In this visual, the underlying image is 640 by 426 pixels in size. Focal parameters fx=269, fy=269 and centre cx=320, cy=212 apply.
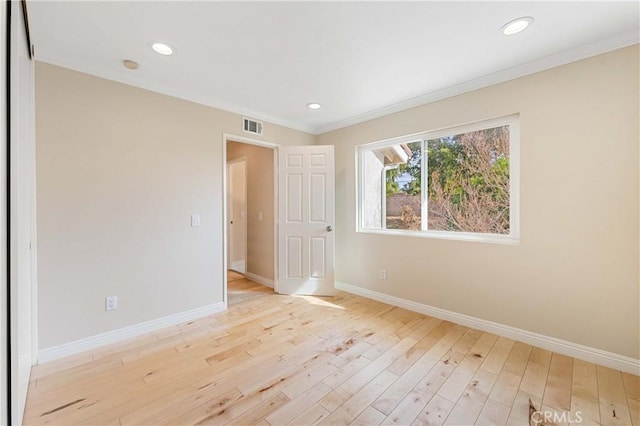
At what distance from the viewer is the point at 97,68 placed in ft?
7.54

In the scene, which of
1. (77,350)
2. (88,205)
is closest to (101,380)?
(77,350)

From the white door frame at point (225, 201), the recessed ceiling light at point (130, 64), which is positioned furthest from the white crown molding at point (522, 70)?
the recessed ceiling light at point (130, 64)

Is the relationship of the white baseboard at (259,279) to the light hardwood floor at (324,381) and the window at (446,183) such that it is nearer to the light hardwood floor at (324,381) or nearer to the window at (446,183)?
the light hardwood floor at (324,381)

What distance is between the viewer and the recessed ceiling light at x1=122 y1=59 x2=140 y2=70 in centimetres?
222

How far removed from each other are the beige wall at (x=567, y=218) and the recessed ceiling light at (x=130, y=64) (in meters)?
2.90

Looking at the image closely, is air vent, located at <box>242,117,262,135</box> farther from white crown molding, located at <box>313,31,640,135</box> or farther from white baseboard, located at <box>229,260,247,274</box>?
white baseboard, located at <box>229,260,247,274</box>

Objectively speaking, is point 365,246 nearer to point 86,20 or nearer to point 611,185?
point 611,185

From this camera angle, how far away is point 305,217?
3.74 metres

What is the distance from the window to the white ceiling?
520 mm

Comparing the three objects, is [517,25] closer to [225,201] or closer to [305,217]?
[305,217]

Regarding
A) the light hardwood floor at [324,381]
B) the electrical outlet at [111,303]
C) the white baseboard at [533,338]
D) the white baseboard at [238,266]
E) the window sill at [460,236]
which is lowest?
the light hardwood floor at [324,381]

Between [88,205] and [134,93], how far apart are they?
3.66 ft

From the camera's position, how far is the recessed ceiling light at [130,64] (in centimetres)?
222

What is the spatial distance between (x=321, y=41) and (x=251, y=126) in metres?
1.72
